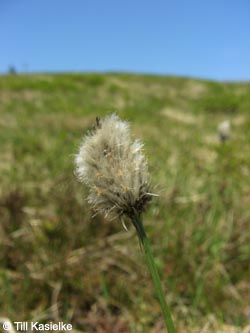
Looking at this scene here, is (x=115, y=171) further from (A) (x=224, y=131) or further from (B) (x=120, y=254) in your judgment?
(A) (x=224, y=131)

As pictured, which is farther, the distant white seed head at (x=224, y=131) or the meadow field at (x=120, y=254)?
the distant white seed head at (x=224, y=131)

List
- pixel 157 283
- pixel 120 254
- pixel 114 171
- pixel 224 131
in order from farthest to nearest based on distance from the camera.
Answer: pixel 224 131
pixel 120 254
pixel 114 171
pixel 157 283

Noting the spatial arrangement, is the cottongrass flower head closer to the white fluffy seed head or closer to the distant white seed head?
the white fluffy seed head

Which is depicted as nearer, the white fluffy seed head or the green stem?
the green stem

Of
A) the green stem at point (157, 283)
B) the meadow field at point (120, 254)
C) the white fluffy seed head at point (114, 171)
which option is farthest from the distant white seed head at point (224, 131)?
the green stem at point (157, 283)

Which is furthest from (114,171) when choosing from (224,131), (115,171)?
(224,131)

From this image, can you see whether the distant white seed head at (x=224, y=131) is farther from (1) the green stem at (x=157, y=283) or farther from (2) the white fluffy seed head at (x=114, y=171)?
(1) the green stem at (x=157, y=283)

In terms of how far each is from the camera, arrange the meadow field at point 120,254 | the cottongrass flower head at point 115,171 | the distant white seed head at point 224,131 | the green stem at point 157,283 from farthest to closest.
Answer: the distant white seed head at point 224,131
the meadow field at point 120,254
the cottongrass flower head at point 115,171
the green stem at point 157,283

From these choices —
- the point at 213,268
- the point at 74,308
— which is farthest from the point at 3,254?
the point at 213,268

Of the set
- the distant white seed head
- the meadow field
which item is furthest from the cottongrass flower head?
the distant white seed head
